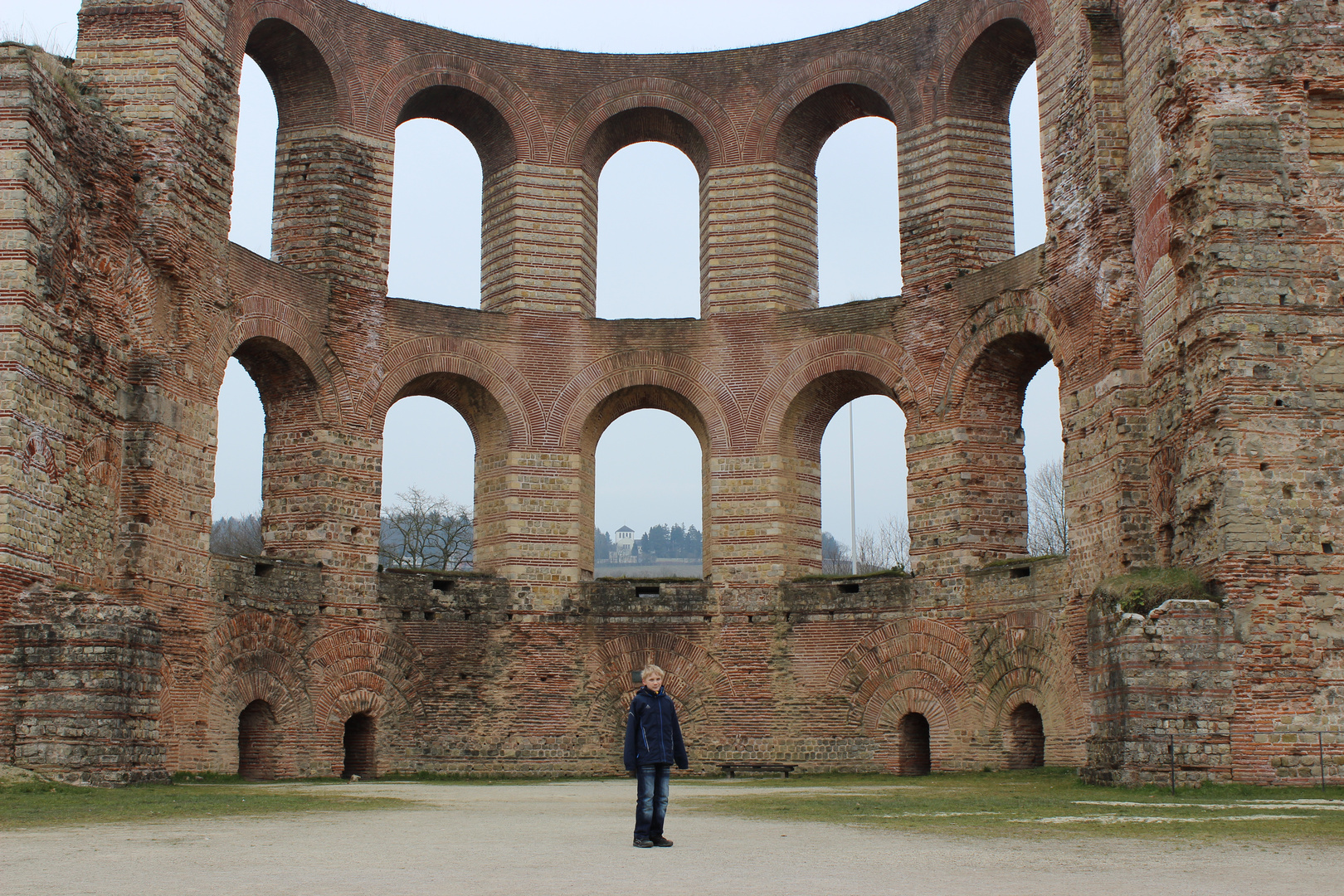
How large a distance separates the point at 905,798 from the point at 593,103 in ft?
46.1

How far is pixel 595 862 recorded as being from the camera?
271 inches

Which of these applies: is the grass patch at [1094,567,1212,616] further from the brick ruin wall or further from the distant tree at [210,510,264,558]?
the distant tree at [210,510,264,558]

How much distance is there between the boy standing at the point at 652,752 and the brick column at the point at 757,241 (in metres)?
13.3

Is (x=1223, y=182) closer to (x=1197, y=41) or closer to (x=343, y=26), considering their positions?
(x=1197, y=41)

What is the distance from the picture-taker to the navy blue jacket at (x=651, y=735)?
8.12m

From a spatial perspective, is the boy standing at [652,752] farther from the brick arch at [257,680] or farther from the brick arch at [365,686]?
the brick arch at [365,686]

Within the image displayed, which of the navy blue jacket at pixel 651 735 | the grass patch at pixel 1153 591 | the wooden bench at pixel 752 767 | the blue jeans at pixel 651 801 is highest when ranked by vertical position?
the grass patch at pixel 1153 591

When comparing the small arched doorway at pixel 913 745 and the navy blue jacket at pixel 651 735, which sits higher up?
the navy blue jacket at pixel 651 735

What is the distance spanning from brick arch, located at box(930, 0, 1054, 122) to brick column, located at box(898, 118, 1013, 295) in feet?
0.90

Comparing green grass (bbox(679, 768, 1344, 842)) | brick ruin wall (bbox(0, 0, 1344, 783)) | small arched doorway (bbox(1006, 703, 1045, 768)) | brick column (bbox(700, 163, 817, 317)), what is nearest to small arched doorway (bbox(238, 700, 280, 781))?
brick ruin wall (bbox(0, 0, 1344, 783))

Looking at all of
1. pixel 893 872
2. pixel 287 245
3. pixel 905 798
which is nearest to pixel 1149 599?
pixel 905 798

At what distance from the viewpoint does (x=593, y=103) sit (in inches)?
865

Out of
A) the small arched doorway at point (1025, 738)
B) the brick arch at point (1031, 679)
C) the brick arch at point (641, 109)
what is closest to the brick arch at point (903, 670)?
the brick arch at point (1031, 679)

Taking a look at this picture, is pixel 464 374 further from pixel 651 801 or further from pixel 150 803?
pixel 651 801
